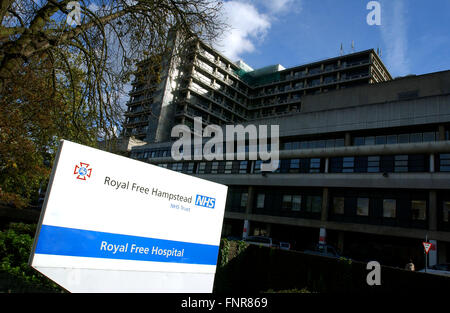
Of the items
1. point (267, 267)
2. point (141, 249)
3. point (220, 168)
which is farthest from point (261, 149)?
point (141, 249)

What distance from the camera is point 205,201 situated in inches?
193

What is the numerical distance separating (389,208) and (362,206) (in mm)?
2399

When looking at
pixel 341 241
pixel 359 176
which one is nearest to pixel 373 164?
pixel 359 176

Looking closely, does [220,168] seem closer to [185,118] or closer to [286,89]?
[185,118]

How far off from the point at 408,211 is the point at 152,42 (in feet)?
92.0

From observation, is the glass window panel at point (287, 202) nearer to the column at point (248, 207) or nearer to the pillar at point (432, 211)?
the column at point (248, 207)

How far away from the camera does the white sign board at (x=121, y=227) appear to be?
3.36 metres

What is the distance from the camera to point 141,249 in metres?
4.02

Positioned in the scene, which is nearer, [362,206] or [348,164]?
[362,206]

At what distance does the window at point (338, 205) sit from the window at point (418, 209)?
6.23 metres

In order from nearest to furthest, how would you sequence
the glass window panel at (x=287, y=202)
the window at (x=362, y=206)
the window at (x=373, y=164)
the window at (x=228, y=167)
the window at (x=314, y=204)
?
1. the window at (x=362, y=206)
2. the window at (x=373, y=164)
3. the window at (x=314, y=204)
4. the glass window panel at (x=287, y=202)
5. the window at (x=228, y=167)

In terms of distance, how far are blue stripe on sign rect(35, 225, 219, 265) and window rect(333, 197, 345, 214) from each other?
Answer: 29.2m

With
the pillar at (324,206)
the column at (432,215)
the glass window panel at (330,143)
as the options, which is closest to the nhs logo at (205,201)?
the column at (432,215)

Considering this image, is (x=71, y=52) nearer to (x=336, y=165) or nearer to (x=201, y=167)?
(x=336, y=165)
